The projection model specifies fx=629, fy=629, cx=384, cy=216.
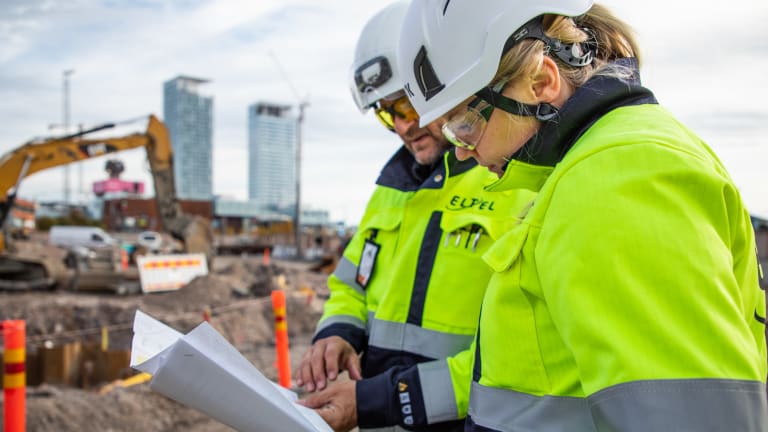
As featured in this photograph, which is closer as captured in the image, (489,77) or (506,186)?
(489,77)

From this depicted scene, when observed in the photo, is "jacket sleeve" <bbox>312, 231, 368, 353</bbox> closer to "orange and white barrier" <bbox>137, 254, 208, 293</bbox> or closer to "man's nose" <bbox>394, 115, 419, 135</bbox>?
"man's nose" <bbox>394, 115, 419, 135</bbox>

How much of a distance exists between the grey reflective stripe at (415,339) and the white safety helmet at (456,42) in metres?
0.87

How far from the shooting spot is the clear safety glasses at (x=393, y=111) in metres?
2.67

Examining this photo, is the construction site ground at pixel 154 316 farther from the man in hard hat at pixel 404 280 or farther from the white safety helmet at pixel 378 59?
the white safety helmet at pixel 378 59

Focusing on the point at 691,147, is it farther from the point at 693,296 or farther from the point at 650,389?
the point at 650,389

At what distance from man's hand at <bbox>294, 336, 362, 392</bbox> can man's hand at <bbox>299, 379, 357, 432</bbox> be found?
1.48 feet

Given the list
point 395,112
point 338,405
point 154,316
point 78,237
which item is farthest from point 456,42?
point 78,237

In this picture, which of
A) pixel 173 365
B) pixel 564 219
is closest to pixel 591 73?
pixel 564 219

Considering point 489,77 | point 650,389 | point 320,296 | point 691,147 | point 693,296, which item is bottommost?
point 320,296

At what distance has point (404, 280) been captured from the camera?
2326 millimetres

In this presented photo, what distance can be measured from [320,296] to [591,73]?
50.9 feet

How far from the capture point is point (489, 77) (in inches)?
52.8

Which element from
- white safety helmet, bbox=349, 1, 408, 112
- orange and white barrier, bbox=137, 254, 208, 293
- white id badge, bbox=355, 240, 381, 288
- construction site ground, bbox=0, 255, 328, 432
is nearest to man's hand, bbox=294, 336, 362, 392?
white id badge, bbox=355, 240, 381, 288

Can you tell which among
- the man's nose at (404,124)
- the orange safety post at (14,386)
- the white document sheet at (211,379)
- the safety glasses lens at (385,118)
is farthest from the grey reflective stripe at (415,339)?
the orange safety post at (14,386)
